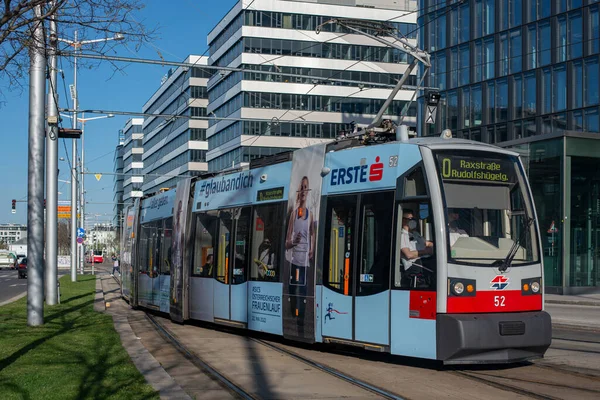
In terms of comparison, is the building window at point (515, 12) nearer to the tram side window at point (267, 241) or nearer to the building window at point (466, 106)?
the building window at point (466, 106)

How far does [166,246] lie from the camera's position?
1906cm

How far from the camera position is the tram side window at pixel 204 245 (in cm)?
1596

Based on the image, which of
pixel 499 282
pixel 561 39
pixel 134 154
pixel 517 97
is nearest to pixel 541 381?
pixel 499 282

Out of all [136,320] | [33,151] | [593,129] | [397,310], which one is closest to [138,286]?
[136,320]

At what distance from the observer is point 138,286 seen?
22.6 meters

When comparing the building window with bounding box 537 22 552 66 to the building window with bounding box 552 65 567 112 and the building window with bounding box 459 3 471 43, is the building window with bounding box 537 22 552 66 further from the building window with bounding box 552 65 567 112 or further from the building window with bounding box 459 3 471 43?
the building window with bounding box 459 3 471 43

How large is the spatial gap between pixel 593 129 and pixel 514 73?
20.4 ft

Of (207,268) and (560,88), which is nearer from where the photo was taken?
(207,268)

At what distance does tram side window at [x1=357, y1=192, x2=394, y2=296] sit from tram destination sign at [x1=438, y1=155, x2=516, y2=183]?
0.84 meters

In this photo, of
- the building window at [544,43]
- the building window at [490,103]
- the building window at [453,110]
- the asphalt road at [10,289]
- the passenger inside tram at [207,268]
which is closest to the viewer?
the passenger inside tram at [207,268]

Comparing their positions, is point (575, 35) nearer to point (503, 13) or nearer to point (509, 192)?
point (503, 13)

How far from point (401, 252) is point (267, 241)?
3898 mm

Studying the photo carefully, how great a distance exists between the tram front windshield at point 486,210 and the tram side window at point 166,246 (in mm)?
9729

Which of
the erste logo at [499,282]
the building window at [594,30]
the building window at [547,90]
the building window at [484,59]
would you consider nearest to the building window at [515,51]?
the building window at [484,59]
